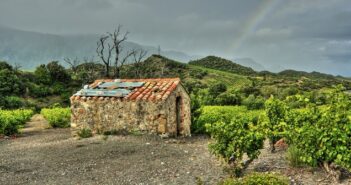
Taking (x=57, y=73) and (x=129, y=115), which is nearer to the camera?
(x=129, y=115)

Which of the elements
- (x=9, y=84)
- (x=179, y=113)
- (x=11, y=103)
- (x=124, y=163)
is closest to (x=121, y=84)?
(x=179, y=113)

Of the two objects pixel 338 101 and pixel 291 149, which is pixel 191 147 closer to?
pixel 291 149

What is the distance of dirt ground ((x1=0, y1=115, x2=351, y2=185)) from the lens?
11430 mm

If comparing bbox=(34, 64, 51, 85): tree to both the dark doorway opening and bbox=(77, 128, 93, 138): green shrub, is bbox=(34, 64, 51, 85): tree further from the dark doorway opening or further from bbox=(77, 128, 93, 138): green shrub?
the dark doorway opening

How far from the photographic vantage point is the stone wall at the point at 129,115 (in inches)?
743

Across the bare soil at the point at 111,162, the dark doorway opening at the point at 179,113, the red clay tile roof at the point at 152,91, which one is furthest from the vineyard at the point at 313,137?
the dark doorway opening at the point at 179,113

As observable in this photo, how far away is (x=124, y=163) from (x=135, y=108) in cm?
590

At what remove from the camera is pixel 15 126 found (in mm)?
23359

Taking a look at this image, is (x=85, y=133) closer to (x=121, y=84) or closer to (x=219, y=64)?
(x=121, y=84)

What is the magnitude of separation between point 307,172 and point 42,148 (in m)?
11.9

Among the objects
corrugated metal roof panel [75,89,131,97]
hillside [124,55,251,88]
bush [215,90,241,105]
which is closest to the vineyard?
corrugated metal roof panel [75,89,131,97]

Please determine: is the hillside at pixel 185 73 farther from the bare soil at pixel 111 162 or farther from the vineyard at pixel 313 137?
the vineyard at pixel 313 137

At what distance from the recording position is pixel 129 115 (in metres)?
19.4

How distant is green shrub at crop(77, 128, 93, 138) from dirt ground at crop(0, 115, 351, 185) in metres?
1.20
